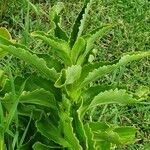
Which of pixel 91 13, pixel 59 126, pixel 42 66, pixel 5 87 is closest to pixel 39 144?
pixel 59 126

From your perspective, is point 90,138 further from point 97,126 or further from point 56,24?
point 56,24

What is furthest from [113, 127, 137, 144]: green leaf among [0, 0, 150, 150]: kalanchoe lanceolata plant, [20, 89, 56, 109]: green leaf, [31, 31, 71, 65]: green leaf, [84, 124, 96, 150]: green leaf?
[31, 31, 71, 65]: green leaf

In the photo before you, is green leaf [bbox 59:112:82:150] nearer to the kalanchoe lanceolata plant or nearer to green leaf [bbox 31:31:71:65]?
the kalanchoe lanceolata plant

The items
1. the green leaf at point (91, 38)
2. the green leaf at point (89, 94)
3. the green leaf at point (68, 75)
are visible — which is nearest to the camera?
the green leaf at point (68, 75)

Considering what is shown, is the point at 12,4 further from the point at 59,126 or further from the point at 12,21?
the point at 59,126

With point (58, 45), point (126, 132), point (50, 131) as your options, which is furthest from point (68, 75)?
point (126, 132)

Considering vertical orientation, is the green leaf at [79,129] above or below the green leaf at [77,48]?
below

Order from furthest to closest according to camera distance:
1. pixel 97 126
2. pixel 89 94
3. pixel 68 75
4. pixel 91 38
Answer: pixel 97 126
pixel 89 94
pixel 91 38
pixel 68 75

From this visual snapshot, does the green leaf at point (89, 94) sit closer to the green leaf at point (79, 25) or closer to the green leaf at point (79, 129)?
the green leaf at point (79, 129)


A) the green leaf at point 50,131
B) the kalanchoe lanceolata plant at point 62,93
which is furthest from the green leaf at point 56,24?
the green leaf at point 50,131
